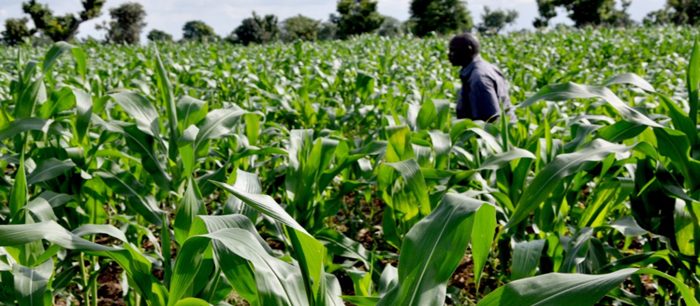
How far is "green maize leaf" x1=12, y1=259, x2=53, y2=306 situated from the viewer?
1.37 metres

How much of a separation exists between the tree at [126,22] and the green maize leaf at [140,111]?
214 ft

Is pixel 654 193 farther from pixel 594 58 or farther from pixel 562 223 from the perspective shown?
pixel 594 58

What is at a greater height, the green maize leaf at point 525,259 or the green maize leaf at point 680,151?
the green maize leaf at point 680,151

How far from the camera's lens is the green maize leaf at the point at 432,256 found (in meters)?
0.96

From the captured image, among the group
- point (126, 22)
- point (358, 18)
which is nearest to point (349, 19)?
point (358, 18)

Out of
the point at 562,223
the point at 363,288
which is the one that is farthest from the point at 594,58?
the point at 363,288

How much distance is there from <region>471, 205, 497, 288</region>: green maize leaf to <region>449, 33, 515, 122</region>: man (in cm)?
288

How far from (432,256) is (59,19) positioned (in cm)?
6212

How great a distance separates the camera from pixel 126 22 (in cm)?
6350

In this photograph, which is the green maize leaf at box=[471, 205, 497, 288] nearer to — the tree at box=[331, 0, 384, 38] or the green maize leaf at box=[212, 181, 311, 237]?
the green maize leaf at box=[212, 181, 311, 237]

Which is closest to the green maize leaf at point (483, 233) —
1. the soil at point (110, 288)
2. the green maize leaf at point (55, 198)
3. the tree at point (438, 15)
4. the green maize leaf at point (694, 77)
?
the green maize leaf at point (694, 77)

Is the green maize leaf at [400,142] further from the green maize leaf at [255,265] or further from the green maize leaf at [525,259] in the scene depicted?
the green maize leaf at [255,265]

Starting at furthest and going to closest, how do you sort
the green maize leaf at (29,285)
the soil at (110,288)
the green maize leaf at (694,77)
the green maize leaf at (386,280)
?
the soil at (110,288) → the green maize leaf at (694,77) → the green maize leaf at (386,280) → the green maize leaf at (29,285)

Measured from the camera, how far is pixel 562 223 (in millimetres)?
1977
